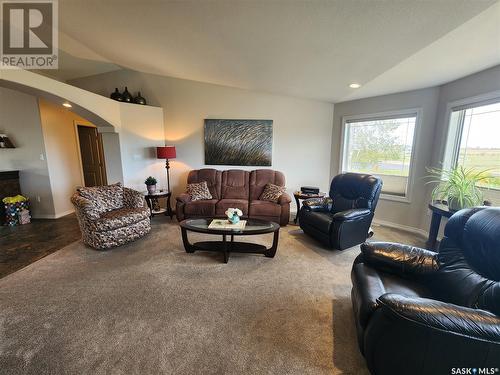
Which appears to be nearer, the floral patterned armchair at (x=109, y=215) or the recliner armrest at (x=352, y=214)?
the recliner armrest at (x=352, y=214)

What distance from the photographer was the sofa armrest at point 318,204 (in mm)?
3379


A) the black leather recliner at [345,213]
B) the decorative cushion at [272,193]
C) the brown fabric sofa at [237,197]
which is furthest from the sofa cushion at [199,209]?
the black leather recliner at [345,213]

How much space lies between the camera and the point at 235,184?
14.5ft

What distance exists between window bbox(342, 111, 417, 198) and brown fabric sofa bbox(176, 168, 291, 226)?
1538 mm

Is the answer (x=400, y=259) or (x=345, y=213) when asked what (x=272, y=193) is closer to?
(x=345, y=213)

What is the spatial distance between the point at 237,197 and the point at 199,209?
0.79 m

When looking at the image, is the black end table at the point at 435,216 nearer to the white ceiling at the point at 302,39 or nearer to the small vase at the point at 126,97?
the white ceiling at the point at 302,39

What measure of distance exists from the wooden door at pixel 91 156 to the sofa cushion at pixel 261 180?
400 cm

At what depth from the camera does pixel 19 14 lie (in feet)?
9.21

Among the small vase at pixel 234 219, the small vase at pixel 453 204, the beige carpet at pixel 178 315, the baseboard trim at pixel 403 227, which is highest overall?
the small vase at pixel 453 204

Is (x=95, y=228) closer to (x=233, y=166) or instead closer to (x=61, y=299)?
(x=61, y=299)

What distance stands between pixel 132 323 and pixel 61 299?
840 mm

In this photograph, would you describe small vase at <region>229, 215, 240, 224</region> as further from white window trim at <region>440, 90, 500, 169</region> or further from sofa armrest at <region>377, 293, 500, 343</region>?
white window trim at <region>440, 90, 500, 169</region>

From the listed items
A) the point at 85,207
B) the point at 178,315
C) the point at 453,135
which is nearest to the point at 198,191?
the point at 85,207
